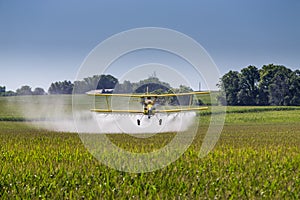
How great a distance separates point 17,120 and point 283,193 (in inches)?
1255

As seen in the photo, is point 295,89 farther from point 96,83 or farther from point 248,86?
point 96,83

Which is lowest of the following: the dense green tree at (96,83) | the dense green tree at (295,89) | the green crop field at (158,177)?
the green crop field at (158,177)

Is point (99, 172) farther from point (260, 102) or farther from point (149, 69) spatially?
point (260, 102)

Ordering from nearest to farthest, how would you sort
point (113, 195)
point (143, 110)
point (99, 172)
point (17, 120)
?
point (113, 195) < point (99, 172) < point (143, 110) < point (17, 120)

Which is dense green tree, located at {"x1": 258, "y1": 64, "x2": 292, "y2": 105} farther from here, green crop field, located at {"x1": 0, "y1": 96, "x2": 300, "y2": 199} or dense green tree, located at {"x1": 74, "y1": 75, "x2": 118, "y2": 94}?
green crop field, located at {"x1": 0, "y1": 96, "x2": 300, "y2": 199}

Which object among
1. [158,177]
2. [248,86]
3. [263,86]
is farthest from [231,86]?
[158,177]

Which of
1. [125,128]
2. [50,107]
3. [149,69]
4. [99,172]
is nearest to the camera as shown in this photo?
[99,172]

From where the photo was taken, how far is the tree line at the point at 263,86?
208ft

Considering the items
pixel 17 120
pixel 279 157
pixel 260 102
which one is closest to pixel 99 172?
pixel 279 157

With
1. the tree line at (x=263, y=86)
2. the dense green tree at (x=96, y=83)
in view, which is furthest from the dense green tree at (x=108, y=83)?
the tree line at (x=263, y=86)

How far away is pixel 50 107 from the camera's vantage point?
50250 mm

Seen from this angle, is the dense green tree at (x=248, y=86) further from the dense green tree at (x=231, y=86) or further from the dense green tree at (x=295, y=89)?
the dense green tree at (x=295, y=89)

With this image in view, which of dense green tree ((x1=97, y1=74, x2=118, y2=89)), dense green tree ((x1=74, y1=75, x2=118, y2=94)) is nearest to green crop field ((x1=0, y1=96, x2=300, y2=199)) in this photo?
dense green tree ((x1=74, y1=75, x2=118, y2=94))

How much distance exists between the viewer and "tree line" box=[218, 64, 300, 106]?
63.2 m
